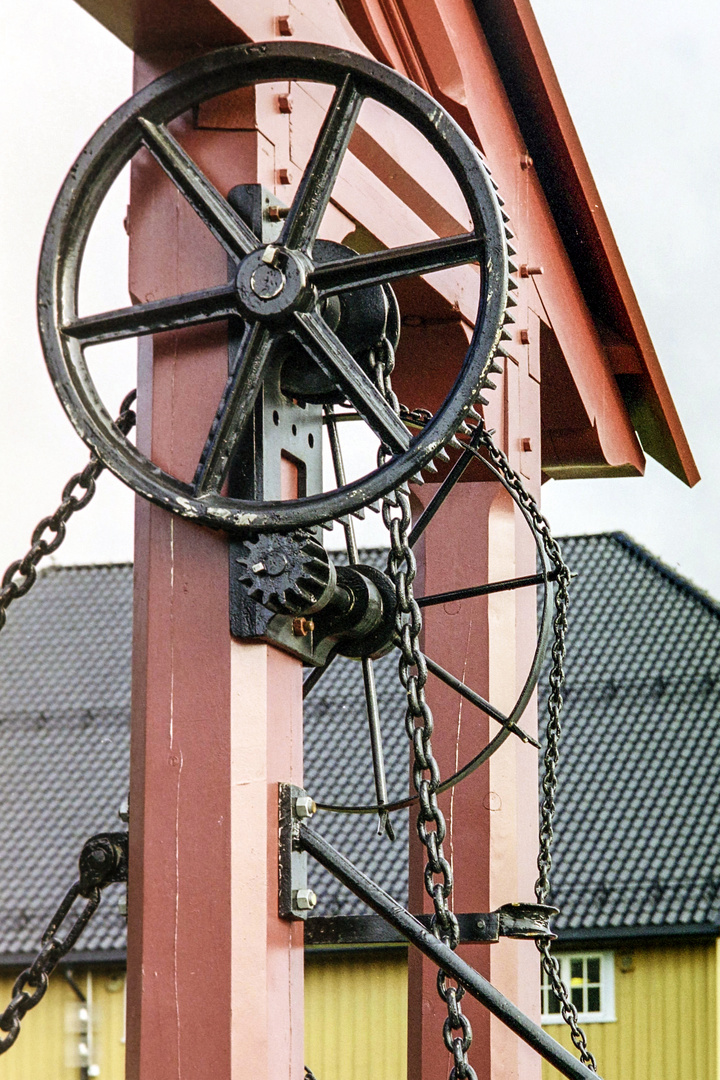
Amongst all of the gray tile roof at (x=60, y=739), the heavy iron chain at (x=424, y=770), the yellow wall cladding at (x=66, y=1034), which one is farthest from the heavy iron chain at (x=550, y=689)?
the yellow wall cladding at (x=66, y=1034)

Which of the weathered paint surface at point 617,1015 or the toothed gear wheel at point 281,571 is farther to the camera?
the weathered paint surface at point 617,1015

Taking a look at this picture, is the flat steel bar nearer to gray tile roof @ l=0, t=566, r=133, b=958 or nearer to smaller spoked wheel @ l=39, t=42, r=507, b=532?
smaller spoked wheel @ l=39, t=42, r=507, b=532

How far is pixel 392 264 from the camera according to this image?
158 inches

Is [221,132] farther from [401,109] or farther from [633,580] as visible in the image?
[633,580]

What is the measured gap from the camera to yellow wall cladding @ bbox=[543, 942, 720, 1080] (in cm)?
2283

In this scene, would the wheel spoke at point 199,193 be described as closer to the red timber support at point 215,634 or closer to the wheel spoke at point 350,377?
the red timber support at point 215,634

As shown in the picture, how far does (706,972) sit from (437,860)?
2006 centimetres

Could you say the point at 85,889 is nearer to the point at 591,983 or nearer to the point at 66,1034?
the point at 591,983

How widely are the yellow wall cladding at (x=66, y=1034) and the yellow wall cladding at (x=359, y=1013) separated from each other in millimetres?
2804

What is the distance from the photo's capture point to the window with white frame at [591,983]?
23.2m

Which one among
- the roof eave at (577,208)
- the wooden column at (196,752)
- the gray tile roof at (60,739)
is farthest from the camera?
the gray tile roof at (60,739)

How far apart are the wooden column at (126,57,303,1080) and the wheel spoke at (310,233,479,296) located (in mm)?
296

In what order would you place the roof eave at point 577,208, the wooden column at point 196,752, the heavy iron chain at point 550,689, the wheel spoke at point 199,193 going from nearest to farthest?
1. the wooden column at point 196,752
2. the wheel spoke at point 199,193
3. the heavy iron chain at point 550,689
4. the roof eave at point 577,208

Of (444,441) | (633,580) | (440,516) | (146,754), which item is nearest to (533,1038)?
(146,754)
